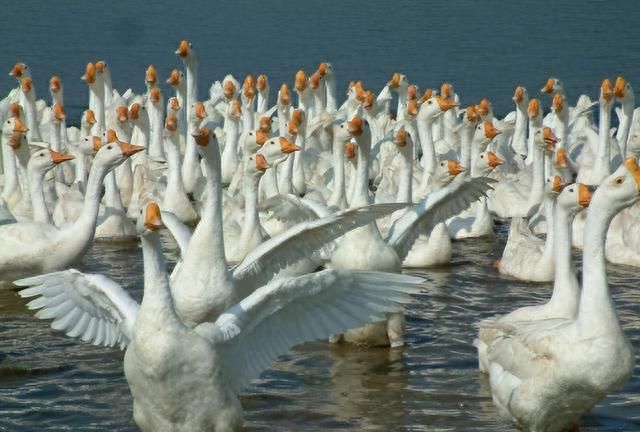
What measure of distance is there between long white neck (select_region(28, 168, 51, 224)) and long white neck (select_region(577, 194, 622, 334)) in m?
7.26

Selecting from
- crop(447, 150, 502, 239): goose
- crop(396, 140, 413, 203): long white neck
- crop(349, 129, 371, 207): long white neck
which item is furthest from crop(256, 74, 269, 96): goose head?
crop(349, 129, 371, 207): long white neck

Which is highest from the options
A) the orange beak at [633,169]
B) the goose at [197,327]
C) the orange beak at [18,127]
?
the orange beak at [18,127]

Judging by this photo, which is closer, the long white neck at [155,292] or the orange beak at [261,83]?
the long white neck at [155,292]

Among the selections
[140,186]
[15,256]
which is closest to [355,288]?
[15,256]

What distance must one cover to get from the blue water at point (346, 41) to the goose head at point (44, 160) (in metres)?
11.2

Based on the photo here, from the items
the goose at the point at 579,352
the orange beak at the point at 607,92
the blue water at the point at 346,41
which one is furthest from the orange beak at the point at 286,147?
the blue water at the point at 346,41

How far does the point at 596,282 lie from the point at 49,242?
6.13m

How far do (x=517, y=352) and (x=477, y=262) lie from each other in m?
6.21

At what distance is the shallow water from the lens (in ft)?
32.0

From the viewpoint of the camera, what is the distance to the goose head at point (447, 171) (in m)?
14.5

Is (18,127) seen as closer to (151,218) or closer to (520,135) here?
(151,218)

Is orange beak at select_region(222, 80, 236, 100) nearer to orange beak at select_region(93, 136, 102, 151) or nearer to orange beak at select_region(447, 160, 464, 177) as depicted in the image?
orange beak at select_region(93, 136, 102, 151)

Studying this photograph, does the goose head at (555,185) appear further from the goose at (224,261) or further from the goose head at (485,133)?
the goose at (224,261)

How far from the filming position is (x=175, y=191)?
55.7 feet
